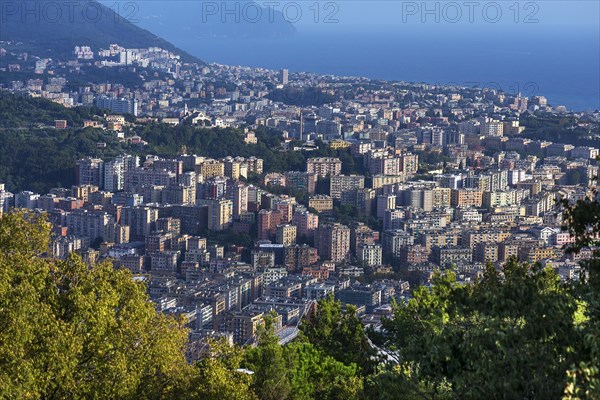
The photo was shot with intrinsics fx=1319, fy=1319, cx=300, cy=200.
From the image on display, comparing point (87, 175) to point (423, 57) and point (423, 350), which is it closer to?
point (423, 350)

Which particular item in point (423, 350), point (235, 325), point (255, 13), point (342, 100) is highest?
point (255, 13)

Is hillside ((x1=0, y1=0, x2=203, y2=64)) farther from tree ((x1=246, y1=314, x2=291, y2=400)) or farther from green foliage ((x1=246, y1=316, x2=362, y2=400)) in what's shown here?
tree ((x1=246, y1=314, x2=291, y2=400))

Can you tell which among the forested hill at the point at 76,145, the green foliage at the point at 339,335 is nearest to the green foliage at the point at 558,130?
the forested hill at the point at 76,145

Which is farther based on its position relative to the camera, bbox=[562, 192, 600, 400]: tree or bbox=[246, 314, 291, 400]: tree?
bbox=[246, 314, 291, 400]: tree

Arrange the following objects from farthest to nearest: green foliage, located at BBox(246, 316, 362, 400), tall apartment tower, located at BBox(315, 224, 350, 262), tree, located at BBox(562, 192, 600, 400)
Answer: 1. tall apartment tower, located at BBox(315, 224, 350, 262)
2. green foliage, located at BBox(246, 316, 362, 400)
3. tree, located at BBox(562, 192, 600, 400)

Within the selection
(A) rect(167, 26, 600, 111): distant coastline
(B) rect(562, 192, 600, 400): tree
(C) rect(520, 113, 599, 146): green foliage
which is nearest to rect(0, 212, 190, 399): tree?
(B) rect(562, 192, 600, 400): tree

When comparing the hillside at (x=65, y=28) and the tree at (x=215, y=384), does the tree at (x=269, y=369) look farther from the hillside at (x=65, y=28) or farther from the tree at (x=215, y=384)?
the hillside at (x=65, y=28)

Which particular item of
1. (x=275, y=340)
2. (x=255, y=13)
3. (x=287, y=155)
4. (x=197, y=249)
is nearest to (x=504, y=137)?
(x=287, y=155)

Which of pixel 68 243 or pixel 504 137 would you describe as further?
pixel 504 137
